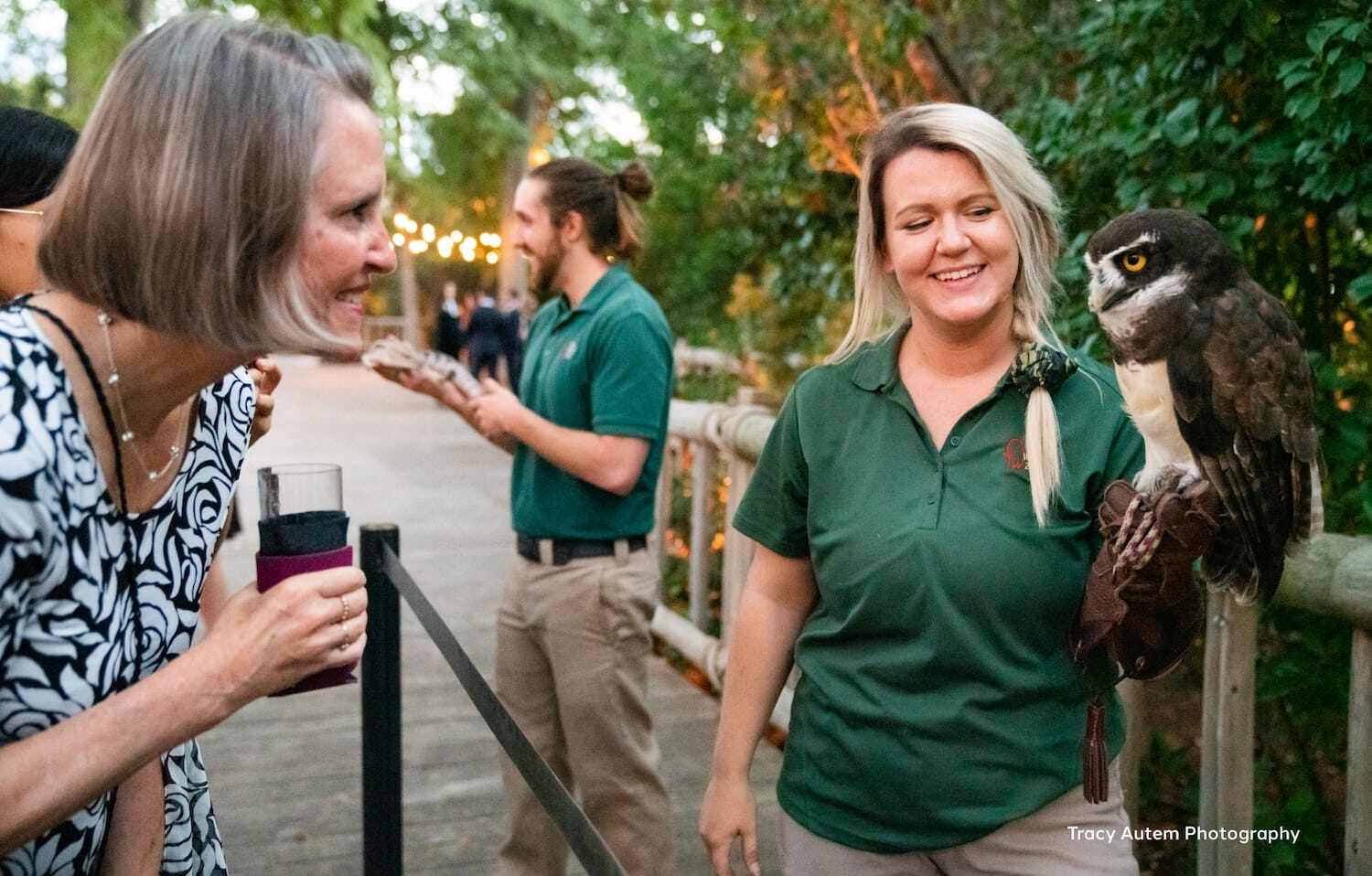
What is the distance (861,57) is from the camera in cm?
480

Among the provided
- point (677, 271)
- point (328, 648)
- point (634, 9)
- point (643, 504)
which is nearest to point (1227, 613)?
point (643, 504)

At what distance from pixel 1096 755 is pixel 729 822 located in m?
0.67

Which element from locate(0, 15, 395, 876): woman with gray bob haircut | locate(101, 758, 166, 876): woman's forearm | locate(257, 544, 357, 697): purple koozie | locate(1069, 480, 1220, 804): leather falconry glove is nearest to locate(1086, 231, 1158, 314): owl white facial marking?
locate(1069, 480, 1220, 804): leather falconry glove

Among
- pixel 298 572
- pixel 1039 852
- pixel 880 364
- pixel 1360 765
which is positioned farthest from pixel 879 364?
pixel 1360 765

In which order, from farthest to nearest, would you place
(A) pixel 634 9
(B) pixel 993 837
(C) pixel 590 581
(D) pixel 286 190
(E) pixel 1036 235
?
(A) pixel 634 9
(C) pixel 590 581
(E) pixel 1036 235
(B) pixel 993 837
(D) pixel 286 190

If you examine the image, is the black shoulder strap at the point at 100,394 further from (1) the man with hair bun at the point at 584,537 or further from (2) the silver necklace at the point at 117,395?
(1) the man with hair bun at the point at 584,537

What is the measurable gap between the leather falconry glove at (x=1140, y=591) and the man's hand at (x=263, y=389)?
1534 mm

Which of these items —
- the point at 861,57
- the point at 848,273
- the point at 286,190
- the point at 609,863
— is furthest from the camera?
the point at 848,273

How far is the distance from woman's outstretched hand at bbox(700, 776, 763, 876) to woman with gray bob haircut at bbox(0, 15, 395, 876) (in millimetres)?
840

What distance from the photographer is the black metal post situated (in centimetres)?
272

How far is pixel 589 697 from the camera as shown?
10.4 ft

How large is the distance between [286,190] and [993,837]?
140cm

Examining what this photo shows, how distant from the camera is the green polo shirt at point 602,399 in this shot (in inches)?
125

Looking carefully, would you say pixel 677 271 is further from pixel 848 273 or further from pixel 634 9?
pixel 848 273
